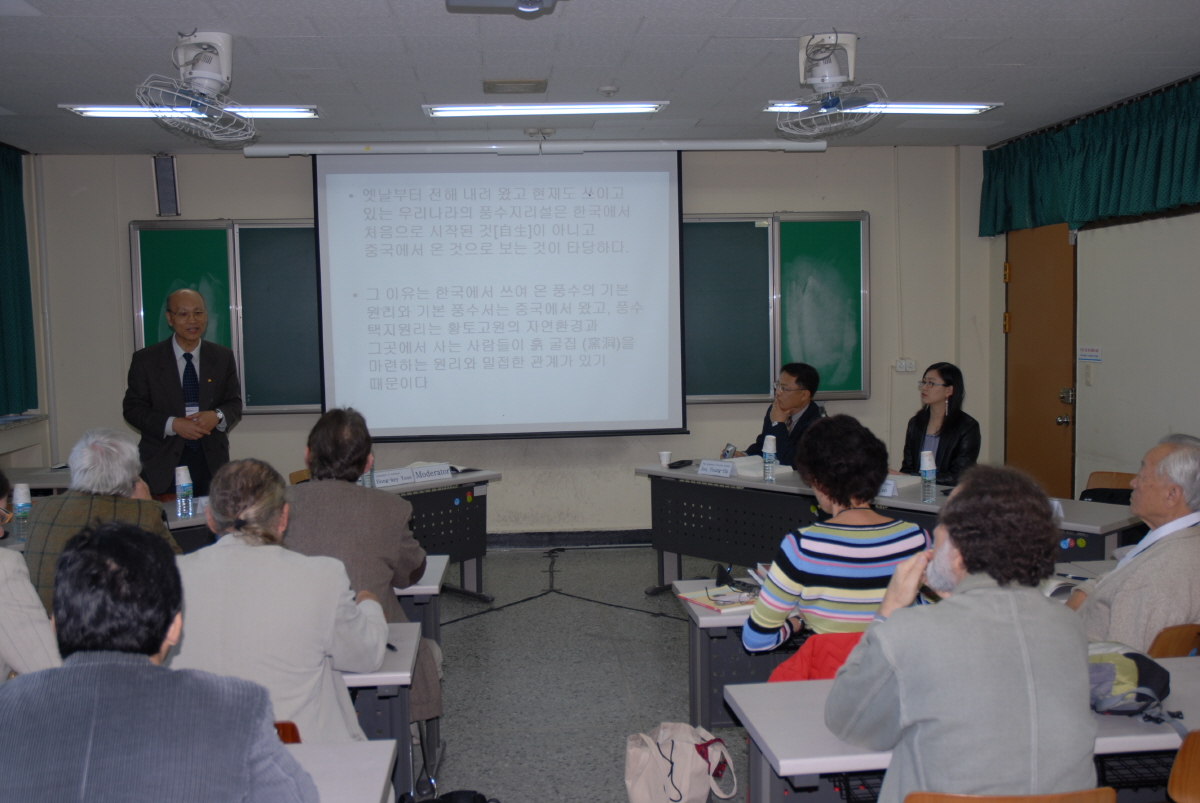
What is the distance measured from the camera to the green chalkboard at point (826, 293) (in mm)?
6039

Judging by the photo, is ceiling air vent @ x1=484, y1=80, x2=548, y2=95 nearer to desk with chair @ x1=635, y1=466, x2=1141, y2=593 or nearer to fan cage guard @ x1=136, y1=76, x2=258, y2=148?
fan cage guard @ x1=136, y1=76, x2=258, y2=148

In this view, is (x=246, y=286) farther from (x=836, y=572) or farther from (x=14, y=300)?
(x=836, y=572)

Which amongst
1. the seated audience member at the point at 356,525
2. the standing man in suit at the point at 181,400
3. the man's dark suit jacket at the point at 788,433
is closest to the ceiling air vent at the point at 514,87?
the standing man in suit at the point at 181,400

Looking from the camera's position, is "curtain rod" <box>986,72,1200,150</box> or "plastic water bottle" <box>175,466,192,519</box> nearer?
"plastic water bottle" <box>175,466,192,519</box>

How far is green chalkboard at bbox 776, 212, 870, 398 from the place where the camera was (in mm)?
6039

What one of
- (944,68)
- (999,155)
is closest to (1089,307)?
(999,155)

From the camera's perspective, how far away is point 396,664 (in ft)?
7.09

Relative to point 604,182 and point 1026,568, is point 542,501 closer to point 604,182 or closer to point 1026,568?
point 604,182

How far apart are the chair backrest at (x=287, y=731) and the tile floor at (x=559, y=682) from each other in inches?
51.4

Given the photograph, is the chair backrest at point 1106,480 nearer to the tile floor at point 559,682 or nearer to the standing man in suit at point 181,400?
the tile floor at point 559,682

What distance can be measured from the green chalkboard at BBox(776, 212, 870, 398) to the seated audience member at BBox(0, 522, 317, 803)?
5293 mm

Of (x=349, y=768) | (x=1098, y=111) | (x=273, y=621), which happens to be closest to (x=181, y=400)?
(x=273, y=621)

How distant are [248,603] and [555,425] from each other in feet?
13.3

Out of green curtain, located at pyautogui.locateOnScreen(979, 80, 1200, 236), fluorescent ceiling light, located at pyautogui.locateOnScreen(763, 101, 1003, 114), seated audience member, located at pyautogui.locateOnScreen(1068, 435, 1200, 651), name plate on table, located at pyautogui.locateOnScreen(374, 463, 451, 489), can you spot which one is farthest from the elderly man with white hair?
green curtain, located at pyautogui.locateOnScreen(979, 80, 1200, 236)
